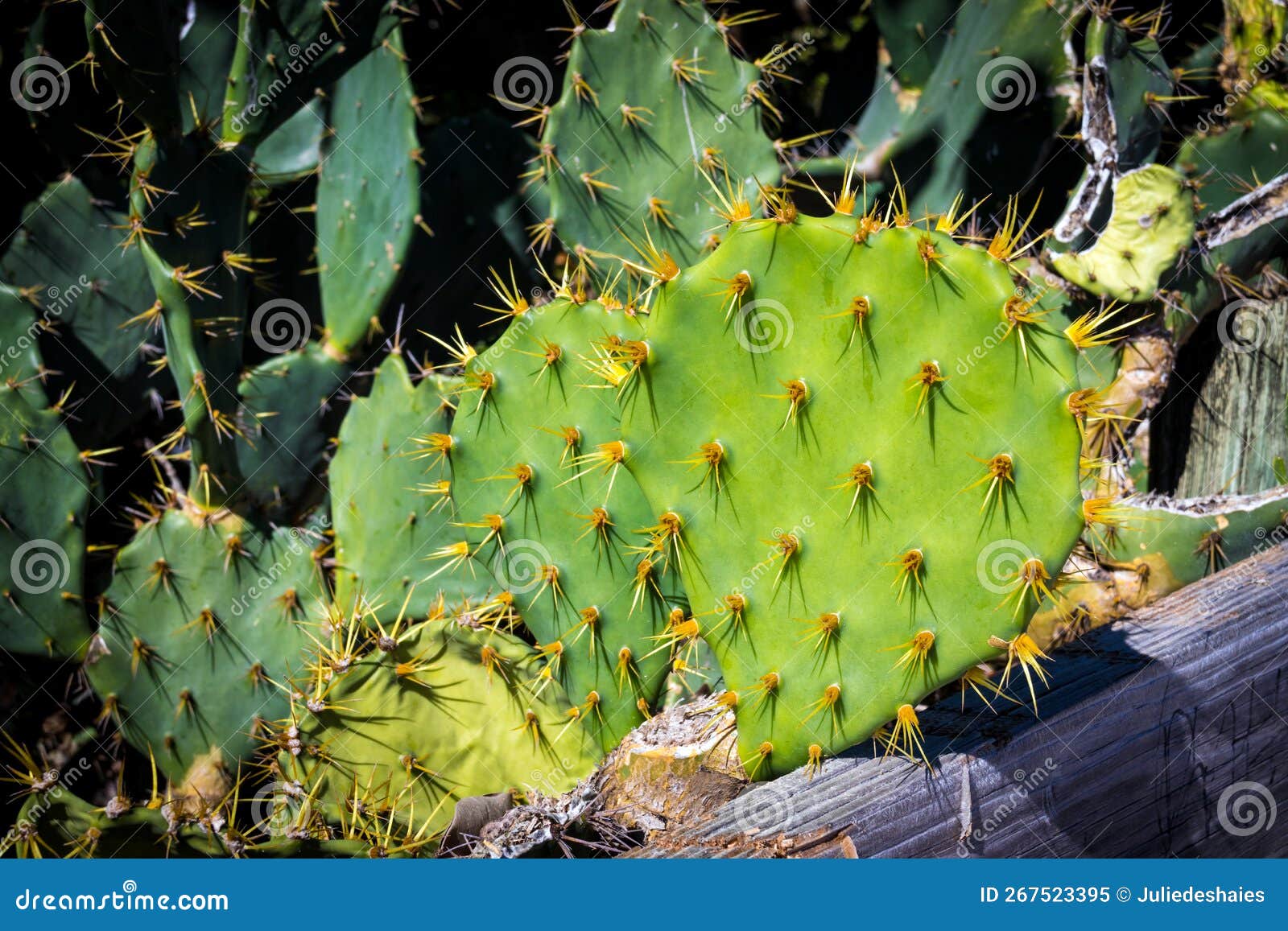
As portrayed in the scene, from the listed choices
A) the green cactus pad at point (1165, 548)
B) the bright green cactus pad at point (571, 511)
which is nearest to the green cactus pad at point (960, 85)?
the green cactus pad at point (1165, 548)

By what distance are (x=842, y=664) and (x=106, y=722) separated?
177 cm

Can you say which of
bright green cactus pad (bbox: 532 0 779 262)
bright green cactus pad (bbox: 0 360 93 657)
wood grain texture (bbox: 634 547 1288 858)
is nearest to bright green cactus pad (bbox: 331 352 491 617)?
bright green cactus pad (bbox: 532 0 779 262)

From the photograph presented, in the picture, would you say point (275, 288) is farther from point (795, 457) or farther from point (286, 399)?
point (795, 457)

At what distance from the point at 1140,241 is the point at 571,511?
3.99 feet

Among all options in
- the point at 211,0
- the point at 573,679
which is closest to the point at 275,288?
the point at 211,0

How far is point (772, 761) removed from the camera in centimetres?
125

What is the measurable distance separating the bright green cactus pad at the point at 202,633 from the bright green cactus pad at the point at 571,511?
644 millimetres

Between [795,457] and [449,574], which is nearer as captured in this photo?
[795,457]

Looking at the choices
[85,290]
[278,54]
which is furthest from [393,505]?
[85,290]

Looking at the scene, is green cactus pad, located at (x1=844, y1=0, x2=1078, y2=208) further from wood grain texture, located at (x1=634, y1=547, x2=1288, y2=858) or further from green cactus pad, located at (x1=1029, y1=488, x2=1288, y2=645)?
wood grain texture, located at (x1=634, y1=547, x2=1288, y2=858)

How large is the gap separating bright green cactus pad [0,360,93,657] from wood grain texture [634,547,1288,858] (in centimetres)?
155

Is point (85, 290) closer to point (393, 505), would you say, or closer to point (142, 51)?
point (142, 51)

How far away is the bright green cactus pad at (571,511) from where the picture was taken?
4.84 feet

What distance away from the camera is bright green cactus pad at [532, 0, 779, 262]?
6.71 feet
